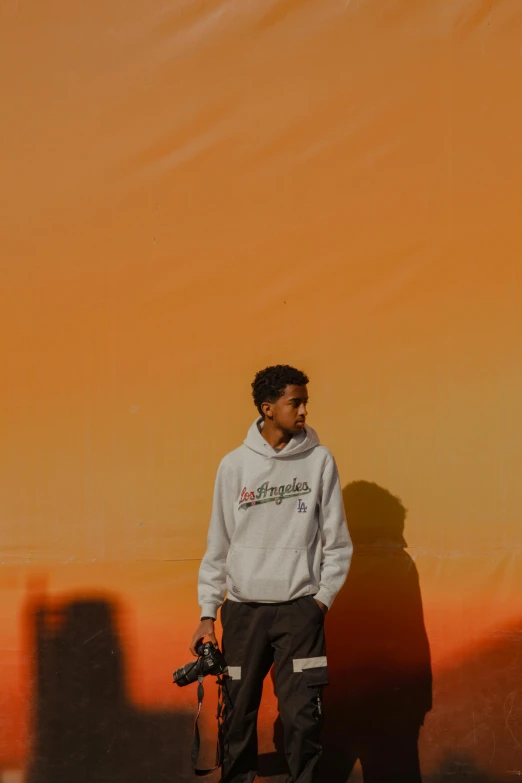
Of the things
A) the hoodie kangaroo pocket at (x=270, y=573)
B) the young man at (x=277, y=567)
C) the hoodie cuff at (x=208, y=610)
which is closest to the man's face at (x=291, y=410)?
the young man at (x=277, y=567)

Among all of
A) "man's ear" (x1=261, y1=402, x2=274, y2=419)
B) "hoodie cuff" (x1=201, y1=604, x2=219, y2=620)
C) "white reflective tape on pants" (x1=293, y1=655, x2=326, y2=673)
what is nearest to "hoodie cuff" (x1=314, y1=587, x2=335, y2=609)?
"white reflective tape on pants" (x1=293, y1=655, x2=326, y2=673)

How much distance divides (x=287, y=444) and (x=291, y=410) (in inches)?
5.7

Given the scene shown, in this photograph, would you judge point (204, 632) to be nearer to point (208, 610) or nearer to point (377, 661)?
point (208, 610)

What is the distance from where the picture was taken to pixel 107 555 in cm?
455

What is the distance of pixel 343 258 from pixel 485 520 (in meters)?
1.35

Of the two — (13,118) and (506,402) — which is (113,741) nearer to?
(506,402)

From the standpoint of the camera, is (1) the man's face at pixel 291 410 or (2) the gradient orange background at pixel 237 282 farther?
(2) the gradient orange background at pixel 237 282

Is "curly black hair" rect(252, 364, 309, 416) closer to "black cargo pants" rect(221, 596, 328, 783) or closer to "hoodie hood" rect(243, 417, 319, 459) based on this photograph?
"hoodie hood" rect(243, 417, 319, 459)

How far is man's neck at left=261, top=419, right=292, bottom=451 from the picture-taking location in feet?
13.0

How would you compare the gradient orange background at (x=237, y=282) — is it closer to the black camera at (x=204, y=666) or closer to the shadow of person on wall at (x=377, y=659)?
the shadow of person on wall at (x=377, y=659)

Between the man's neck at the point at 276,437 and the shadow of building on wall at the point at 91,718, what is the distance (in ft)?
3.94

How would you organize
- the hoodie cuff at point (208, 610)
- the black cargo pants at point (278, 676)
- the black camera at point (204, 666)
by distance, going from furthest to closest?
1. the hoodie cuff at point (208, 610)
2. the black camera at point (204, 666)
3. the black cargo pants at point (278, 676)

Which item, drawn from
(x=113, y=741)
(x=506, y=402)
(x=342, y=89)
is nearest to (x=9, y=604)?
(x=113, y=741)

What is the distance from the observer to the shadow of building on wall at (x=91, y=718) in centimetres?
448
